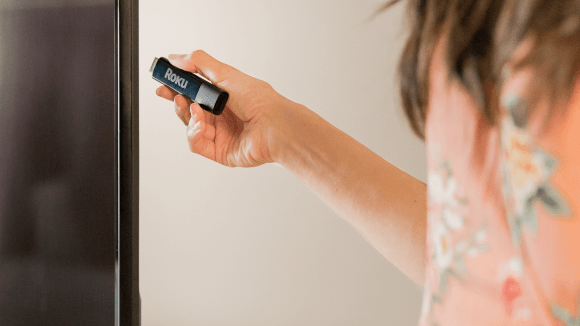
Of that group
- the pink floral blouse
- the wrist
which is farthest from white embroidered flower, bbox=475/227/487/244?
the wrist

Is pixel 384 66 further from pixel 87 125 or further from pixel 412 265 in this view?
pixel 87 125

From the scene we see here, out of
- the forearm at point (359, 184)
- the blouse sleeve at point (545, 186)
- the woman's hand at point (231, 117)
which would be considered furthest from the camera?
the woman's hand at point (231, 117)

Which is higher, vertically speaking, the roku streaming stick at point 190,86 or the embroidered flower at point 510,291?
the roku streaming stick at point 190,86

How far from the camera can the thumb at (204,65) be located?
0.57 m

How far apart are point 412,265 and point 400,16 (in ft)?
0.97

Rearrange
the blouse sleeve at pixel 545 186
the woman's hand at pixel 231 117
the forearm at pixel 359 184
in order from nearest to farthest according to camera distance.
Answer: the blouse sleeve at pixel 545 186
the forearm at pixel 359 184
the woman's hand at pixel 231 117

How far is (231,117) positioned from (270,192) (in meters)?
0.13

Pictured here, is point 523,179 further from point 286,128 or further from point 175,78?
point 175,78

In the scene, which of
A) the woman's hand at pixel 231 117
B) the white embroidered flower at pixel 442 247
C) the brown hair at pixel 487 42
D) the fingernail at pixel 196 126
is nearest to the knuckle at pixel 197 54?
the woman's hand at pixel 231 117

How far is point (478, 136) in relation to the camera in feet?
1.18

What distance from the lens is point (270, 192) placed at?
571mm

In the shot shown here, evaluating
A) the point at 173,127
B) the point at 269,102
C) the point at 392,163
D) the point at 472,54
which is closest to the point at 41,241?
the point at 173,127

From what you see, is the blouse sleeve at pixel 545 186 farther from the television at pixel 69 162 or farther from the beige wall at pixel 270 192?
the television at pixel 69 162

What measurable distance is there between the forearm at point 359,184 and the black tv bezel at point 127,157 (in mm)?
209
